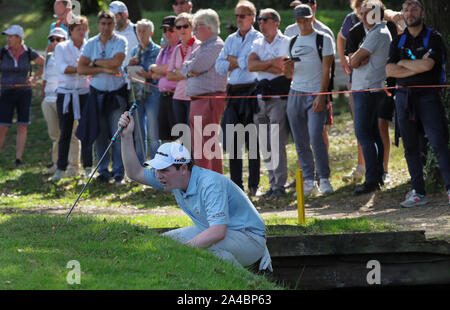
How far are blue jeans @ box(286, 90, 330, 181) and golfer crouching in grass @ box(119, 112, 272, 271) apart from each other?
4.40m

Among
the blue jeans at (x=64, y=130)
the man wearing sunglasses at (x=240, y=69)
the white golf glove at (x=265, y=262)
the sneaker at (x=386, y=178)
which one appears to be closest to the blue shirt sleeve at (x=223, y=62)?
the man wearing sunglasses at (x=240, y=69)

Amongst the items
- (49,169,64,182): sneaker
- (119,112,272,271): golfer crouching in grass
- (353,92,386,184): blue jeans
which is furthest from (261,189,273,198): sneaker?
(119,112,272,271): golfer crouching in grass

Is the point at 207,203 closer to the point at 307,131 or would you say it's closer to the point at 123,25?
the point at 307,131

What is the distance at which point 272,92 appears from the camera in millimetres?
12188

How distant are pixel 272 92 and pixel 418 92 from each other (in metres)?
2.36

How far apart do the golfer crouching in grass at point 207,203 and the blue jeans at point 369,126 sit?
14.0 feet

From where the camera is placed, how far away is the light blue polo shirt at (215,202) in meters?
7.12

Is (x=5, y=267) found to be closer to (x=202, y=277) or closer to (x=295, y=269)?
(x=202, y=277)

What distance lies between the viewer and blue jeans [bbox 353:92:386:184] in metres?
11.5

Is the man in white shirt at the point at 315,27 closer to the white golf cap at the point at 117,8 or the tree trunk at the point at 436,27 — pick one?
the tree trunk at the point at 436,27

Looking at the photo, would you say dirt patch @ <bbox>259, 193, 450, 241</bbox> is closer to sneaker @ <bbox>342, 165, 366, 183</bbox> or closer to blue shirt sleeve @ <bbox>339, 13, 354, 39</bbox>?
sneaker @ <bbox>342, 165, 366, 183</bbox>

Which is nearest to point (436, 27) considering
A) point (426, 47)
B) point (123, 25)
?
point (426, 47)

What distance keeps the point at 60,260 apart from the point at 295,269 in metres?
2.72

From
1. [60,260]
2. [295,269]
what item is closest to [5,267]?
[60,260]
